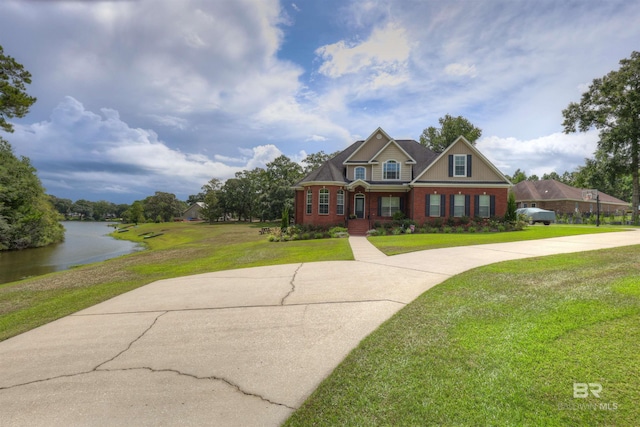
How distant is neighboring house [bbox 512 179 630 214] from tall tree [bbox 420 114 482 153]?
36.3 ft

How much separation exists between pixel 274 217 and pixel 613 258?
46.1 meters

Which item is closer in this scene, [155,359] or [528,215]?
[155,359]

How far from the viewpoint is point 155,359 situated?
3.98 m

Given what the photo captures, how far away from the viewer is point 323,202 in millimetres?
23328

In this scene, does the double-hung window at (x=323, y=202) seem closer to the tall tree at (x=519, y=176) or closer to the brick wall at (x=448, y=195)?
the brick wall at (x=448, y=195)

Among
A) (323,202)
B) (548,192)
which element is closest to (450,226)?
(323,202)

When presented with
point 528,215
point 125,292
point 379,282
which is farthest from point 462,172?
point 125,292

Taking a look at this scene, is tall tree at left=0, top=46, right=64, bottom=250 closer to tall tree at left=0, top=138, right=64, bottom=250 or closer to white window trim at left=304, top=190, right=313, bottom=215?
tall tree at left=0, top=138, right=64, bottom=250

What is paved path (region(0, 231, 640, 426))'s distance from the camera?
297 centimetres

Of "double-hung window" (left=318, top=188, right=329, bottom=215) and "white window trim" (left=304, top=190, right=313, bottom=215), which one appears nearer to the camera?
"double-hung window" (left=318, top=188, right=329, bottom=215)

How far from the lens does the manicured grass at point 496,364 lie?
263cm

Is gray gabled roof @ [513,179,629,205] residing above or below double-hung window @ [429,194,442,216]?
above

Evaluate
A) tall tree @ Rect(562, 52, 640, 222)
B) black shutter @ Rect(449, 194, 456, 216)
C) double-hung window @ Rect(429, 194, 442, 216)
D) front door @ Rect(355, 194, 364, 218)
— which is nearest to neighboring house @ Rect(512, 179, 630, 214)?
tall tree @ Rect(562, 52, 640, 222)

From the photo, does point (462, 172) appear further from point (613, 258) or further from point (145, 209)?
point (145, 209)
